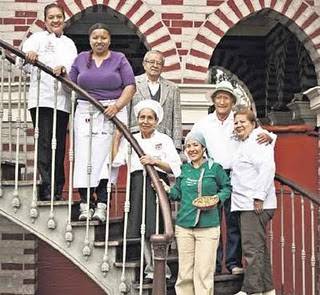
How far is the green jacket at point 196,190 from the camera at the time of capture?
5227mm

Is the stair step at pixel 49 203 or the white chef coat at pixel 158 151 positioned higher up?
the white chef coat at pixel 158 151

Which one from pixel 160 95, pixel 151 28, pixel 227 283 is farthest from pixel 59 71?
pixel 151 28

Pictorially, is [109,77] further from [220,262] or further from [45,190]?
[220,262]

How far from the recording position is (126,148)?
18.0ft

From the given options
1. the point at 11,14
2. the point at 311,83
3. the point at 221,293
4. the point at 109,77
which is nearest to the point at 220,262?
the point at 221,293

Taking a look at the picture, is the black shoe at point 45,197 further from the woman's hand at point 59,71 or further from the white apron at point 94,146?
the woman's hand at point 59,71

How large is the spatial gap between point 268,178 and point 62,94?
163cm

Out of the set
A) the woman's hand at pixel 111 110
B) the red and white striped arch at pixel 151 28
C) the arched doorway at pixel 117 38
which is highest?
the arched doorway at pixel 117 38

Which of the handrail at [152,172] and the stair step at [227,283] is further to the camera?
the stair step at [227,283]

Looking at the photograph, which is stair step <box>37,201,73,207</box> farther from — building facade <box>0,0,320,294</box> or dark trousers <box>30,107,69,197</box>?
building facade <box>0,0,320,294</box>

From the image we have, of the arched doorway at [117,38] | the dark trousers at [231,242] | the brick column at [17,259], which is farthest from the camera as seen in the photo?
the arched doorway at [117,38]

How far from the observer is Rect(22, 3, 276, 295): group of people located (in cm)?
527

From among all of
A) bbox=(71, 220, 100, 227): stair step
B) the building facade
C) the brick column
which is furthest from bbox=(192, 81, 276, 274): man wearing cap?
the brick column

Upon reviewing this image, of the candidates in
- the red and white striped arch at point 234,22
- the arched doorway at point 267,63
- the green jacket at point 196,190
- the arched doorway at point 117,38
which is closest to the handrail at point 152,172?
the green jacket at point 196,190
